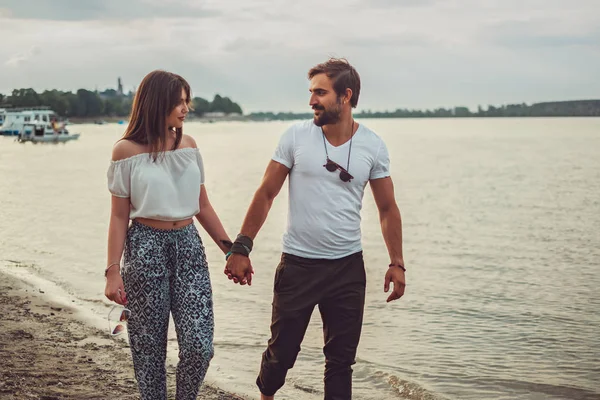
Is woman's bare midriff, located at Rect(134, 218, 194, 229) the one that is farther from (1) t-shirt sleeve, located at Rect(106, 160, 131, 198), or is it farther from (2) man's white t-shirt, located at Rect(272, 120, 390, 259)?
(2) man's white t-shirt, located at Rect(272, 120, 390, 259)

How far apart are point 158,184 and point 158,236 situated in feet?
0.88

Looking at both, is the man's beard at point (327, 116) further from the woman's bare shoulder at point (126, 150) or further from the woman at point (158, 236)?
the woman's bare shoulder at point (126, 150)

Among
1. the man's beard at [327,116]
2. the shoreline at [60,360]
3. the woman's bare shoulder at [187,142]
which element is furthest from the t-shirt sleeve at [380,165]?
the shoreline at [60,360]

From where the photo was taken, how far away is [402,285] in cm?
468

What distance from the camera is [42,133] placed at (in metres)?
84.2

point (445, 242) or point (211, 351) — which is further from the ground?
point (211, 351)

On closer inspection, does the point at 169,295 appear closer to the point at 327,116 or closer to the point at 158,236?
the point at 158,236

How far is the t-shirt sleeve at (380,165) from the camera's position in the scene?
455 centimetres

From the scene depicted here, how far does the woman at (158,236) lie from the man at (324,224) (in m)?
0.45

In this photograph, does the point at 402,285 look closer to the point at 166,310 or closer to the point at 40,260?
the point at 166,310

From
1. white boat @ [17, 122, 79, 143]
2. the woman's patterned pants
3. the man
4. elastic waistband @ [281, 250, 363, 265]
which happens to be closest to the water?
the man

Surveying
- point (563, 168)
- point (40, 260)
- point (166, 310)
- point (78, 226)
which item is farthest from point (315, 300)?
point (563, 168)

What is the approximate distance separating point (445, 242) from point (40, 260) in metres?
9.17

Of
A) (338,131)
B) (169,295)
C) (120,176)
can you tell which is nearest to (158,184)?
(120,176)
